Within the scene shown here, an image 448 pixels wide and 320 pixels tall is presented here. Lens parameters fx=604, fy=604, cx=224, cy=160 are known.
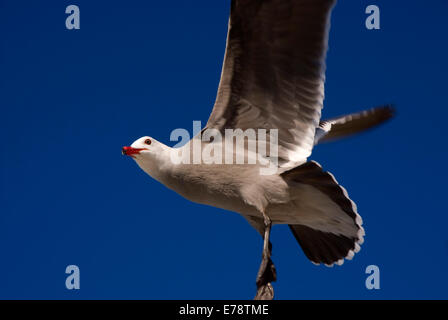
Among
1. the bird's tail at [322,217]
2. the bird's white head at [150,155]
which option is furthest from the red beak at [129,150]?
the bird's tail at [322,217]

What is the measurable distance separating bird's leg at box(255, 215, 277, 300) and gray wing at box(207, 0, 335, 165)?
722 mm

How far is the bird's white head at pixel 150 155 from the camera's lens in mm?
4867

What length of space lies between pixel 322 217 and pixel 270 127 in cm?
88

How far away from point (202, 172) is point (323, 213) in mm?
1078

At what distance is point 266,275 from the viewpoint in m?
4.60

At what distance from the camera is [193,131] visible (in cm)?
501

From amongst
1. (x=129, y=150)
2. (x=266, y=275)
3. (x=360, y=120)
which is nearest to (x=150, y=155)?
(x=129, y=150)

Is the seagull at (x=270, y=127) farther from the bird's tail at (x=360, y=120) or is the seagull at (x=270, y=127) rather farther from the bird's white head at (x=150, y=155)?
the bird's tail at (x=360, y=120)

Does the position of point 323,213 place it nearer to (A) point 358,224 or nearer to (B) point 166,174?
(A) point 358,224

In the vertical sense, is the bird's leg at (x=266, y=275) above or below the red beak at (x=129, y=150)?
below

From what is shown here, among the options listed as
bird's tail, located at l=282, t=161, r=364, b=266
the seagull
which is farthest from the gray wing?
bird's tail, located at l=282, t=161, r=364, b=266

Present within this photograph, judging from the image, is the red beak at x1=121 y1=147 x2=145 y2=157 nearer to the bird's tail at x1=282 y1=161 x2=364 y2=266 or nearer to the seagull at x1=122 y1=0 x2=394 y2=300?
the seagull at x1=122 y1=0 x2=394 y2=300

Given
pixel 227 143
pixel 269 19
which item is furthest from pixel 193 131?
pixel 269 19
